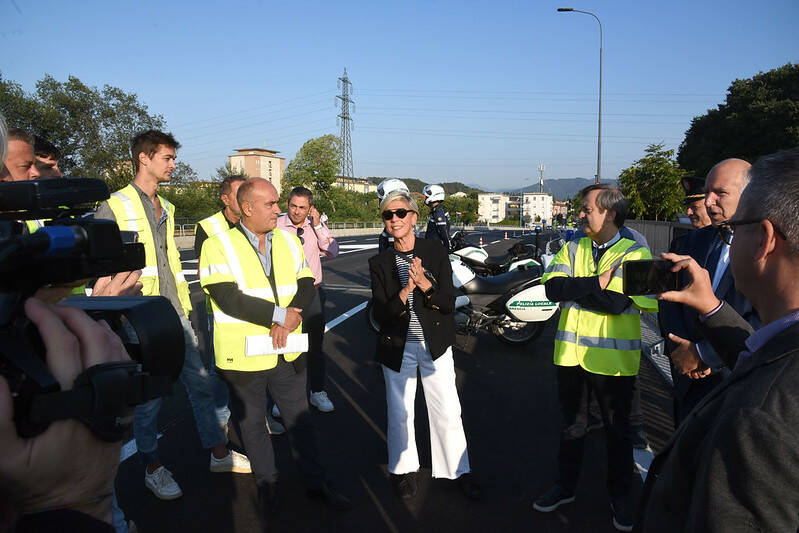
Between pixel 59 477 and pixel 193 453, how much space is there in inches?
126

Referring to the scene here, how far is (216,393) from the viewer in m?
3.78

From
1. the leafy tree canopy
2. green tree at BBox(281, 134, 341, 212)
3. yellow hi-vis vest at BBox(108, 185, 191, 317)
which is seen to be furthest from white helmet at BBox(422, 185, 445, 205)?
green tree at BBox(281, 134, 341, 212)

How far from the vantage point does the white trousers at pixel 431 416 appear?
3.34 m

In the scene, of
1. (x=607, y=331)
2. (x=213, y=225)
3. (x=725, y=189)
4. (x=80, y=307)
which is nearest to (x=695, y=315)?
(x=607, y=331)

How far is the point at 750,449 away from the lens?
93 cm

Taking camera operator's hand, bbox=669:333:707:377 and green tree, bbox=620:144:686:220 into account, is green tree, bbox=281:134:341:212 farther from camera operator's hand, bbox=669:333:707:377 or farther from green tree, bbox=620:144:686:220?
camera operator's hand, bbox=669:333:707:377

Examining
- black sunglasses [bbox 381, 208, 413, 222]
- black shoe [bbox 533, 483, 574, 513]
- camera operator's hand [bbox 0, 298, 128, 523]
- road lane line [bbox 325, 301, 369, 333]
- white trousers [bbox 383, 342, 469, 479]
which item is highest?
black sunglasses [bbox 381, 208, 413, 222]

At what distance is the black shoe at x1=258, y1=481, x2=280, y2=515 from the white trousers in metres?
0.74

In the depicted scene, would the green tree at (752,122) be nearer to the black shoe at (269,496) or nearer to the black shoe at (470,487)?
the black shoe at (470,487)

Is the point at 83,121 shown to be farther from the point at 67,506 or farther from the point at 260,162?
the point at 260,162

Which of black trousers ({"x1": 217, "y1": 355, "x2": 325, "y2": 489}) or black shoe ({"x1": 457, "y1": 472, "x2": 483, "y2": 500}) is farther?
black shoe ({"x1": 457, "y1": 472, "x2": 483, "y2": 500})

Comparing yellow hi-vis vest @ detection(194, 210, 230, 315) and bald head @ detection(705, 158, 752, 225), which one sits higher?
bald head @ detection(705, 158, 752, 225)

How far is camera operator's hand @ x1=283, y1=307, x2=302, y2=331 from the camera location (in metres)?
3.04

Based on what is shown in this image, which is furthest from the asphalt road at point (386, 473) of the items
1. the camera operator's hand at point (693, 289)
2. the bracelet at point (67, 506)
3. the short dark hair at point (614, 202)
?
the bracelet at point (67, 506)
